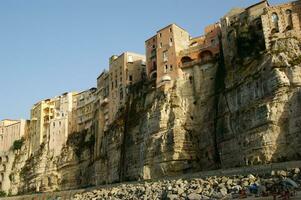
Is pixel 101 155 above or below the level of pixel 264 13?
below

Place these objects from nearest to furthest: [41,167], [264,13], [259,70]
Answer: [259,70] < [264,13] < [41,167]

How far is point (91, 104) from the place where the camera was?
277ft

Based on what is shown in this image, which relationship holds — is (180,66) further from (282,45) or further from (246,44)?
(282,45)

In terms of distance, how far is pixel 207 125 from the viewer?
55.9 m

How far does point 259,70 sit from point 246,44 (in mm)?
6047

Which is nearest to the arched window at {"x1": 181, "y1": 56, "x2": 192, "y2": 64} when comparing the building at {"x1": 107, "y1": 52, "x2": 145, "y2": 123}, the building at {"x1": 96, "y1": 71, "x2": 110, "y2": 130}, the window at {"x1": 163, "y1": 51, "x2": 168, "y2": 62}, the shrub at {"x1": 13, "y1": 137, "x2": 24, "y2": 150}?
the window at {"x1": 163, "y1": 51, "x2": 168, "y2": 62}

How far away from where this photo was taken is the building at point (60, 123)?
3374 inches

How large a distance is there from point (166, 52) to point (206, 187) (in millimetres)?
28244

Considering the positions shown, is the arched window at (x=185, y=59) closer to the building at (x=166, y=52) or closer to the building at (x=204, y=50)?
the building at (x=204, y=50)

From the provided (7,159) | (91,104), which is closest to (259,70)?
(91,104)

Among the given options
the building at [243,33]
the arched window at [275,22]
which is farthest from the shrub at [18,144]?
the arched window at [275,22]

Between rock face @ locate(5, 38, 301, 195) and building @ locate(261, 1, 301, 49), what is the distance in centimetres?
158

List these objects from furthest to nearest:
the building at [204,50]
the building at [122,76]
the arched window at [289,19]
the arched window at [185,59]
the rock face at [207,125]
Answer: the building at [122,76]
the arched window at [185,59]
the building at [204,50]
the arched window at [289,19]
the rock face at [207,125]

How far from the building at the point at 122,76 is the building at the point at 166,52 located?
5.98 metres
